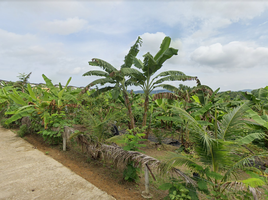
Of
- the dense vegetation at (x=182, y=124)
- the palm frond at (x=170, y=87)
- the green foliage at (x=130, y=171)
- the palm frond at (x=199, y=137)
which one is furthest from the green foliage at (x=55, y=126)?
the palm frond at (x=199, y=137)

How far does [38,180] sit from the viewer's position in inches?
148

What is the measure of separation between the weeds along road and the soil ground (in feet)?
0.64

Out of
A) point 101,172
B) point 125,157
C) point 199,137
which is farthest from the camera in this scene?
point 101,172

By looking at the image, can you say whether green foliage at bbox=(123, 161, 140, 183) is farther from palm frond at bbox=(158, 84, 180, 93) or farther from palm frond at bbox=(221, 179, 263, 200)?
palm frond at bbox=(158, 84, 180, 93)

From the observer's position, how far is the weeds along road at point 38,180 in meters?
3.22

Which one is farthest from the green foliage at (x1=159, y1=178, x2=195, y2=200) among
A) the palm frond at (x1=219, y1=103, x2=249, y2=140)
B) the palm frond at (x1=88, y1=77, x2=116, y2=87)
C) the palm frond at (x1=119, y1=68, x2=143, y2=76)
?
the palm frond at (x1=88, y1=77, x2=116, y2=87)

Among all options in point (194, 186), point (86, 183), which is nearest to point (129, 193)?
point (86, 183)

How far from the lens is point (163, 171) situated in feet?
8.54

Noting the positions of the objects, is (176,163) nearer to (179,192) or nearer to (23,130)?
(179,192)

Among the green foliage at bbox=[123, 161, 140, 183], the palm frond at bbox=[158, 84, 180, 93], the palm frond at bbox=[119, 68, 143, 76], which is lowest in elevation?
the green foliage at bbox=[123, 161, 140, 183]

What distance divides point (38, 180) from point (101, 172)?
4.82 ft

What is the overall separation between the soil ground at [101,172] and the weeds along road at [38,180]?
20 centimetres

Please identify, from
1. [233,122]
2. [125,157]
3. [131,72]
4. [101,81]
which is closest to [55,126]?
[101,81]

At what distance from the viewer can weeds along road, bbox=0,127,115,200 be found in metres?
3.22
